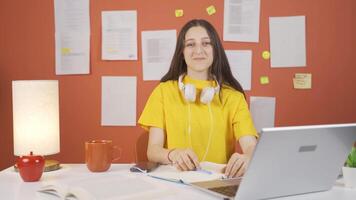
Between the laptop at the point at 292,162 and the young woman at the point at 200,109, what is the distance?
27.1 inches

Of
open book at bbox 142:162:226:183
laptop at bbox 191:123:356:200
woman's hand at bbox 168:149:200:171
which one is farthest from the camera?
woman's hand at bbox 168:149:200:171

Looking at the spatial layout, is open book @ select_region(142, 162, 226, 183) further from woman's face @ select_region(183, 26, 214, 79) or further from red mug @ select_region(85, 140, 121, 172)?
woman's face @ select_region(183, 26, 214, 79)

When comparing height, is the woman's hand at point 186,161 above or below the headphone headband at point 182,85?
below

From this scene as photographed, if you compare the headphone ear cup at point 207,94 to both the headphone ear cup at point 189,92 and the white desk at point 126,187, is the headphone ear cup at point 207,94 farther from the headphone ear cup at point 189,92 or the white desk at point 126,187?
the white desk at point 126,187

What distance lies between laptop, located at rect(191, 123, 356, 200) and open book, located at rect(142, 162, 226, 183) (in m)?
0.09

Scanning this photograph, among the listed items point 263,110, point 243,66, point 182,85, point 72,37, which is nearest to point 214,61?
point 182,85

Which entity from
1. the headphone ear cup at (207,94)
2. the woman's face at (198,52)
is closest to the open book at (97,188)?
the headphone ear cup at (207,94)

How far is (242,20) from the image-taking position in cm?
266

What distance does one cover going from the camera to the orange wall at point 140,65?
8.64ft

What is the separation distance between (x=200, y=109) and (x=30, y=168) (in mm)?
873

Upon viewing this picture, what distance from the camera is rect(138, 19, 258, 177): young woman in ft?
6.27

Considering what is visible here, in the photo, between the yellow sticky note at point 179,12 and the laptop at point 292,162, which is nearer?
the laptop at point 292,162

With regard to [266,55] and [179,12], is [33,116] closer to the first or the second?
→ [179,12]

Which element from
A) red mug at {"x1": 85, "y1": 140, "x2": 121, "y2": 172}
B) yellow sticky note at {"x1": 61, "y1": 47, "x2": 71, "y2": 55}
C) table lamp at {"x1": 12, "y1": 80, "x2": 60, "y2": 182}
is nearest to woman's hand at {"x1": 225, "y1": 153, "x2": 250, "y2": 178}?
red mug at {"x1": 85, "y1": 140, "x2": 121, "y2": 172}
